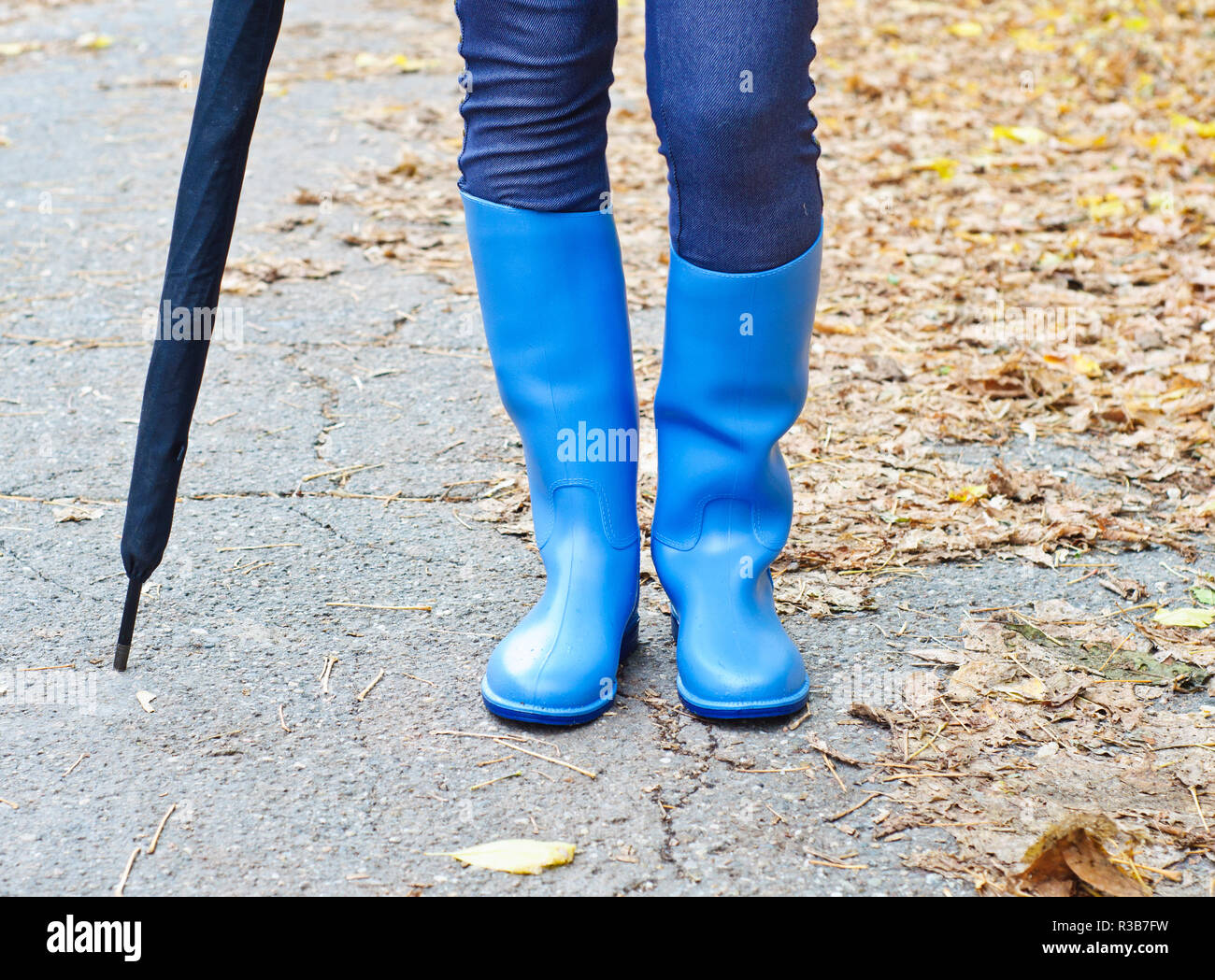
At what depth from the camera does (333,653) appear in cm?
151

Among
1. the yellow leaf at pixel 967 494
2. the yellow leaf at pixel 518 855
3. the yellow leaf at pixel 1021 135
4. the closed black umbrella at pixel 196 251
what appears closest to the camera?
the yellow leaf at pixel 518 855

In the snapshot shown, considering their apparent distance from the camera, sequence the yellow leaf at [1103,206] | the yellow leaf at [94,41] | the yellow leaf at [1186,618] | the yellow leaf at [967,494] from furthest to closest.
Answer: the yellow leaf at [94,41]
the yellow leaf at [1103,206]
the yellow leaf at [967,494]
the yellow leaf at [1186,618]

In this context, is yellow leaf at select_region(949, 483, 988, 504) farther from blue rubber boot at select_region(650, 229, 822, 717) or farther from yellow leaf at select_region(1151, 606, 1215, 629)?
blue rubber boot at select_region(650, 229, 822, 717)

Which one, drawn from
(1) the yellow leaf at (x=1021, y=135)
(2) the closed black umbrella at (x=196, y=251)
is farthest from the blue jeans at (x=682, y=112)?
(1) the yellow leaf at (x=1021, y=135)

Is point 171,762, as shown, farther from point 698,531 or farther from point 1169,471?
point 1169,471

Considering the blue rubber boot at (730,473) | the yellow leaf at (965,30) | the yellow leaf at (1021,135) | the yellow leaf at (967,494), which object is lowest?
the yellow leaf at (967,494)

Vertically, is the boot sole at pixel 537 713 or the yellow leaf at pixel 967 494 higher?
the yellow leaf at pixel 967 494

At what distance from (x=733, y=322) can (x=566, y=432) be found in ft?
0.76

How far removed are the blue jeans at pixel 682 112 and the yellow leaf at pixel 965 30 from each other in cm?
491

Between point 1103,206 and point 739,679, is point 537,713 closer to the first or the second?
point 739,679

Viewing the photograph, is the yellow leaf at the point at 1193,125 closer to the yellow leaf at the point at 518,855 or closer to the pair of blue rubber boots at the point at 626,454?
the pair of blue rubber boots at the point at 626,454

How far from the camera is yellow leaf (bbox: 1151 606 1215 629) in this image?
158cm

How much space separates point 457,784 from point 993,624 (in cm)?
74

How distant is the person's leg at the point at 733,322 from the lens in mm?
1187
